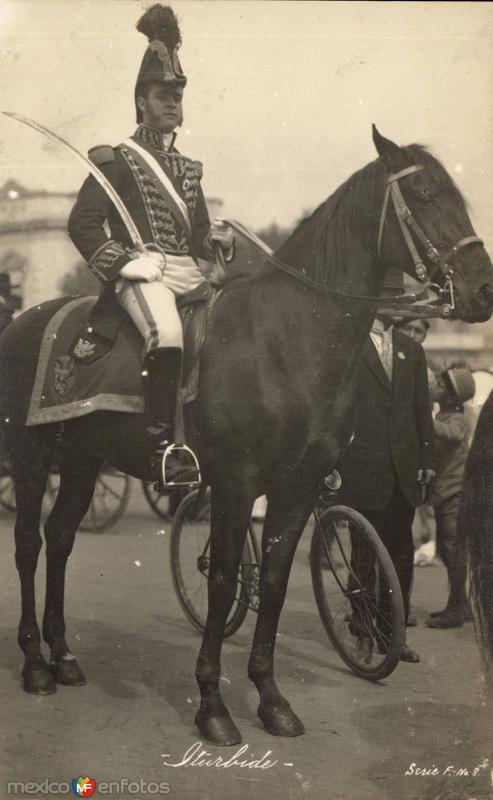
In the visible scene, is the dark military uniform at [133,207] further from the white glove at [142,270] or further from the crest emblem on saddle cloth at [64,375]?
the crest emblem on saddle cloth at [64,375]

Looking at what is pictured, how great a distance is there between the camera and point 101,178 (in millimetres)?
5117

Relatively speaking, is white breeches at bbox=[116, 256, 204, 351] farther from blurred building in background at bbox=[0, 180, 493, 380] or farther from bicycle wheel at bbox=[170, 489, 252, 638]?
bicycle wheel at bbox=[170, 489, 252, 638]

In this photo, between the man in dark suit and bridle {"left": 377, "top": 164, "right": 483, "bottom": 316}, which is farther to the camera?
the man in dark suit

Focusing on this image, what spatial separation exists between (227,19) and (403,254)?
1.60 m

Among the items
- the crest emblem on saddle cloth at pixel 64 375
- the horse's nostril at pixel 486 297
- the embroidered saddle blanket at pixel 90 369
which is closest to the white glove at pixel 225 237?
the embroidered saddle blanket at pixel 90 369

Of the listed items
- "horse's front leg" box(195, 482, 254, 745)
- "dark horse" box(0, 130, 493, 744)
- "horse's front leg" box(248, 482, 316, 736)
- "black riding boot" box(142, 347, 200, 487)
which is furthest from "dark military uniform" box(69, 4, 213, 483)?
"horse's front leg" box(248, 482, 316, 736)

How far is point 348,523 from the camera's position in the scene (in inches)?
233

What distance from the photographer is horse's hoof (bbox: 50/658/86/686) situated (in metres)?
5.52

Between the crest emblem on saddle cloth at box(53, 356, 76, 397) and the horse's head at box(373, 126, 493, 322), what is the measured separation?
1.74m

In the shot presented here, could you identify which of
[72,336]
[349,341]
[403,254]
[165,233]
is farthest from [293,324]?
[72,336]

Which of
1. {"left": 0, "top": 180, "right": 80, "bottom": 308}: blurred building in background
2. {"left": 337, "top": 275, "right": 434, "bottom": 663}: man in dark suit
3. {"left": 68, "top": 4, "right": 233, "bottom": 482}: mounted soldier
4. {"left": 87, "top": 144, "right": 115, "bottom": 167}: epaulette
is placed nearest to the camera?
{"left": 68, "top": 4, "right": 233, "bottom": 482}: mounted soldier

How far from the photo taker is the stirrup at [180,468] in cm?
504

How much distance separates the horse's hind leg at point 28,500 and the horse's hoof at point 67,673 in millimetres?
80

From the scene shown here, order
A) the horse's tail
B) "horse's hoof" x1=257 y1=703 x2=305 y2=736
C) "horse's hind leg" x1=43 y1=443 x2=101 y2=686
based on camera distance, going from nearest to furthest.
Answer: the horse's tail → "horse's hoof" x1=257 y1=703 x2=305 y2=736 → "horse's hind leg" x1=43 y1=443 x2=101 y2=686
